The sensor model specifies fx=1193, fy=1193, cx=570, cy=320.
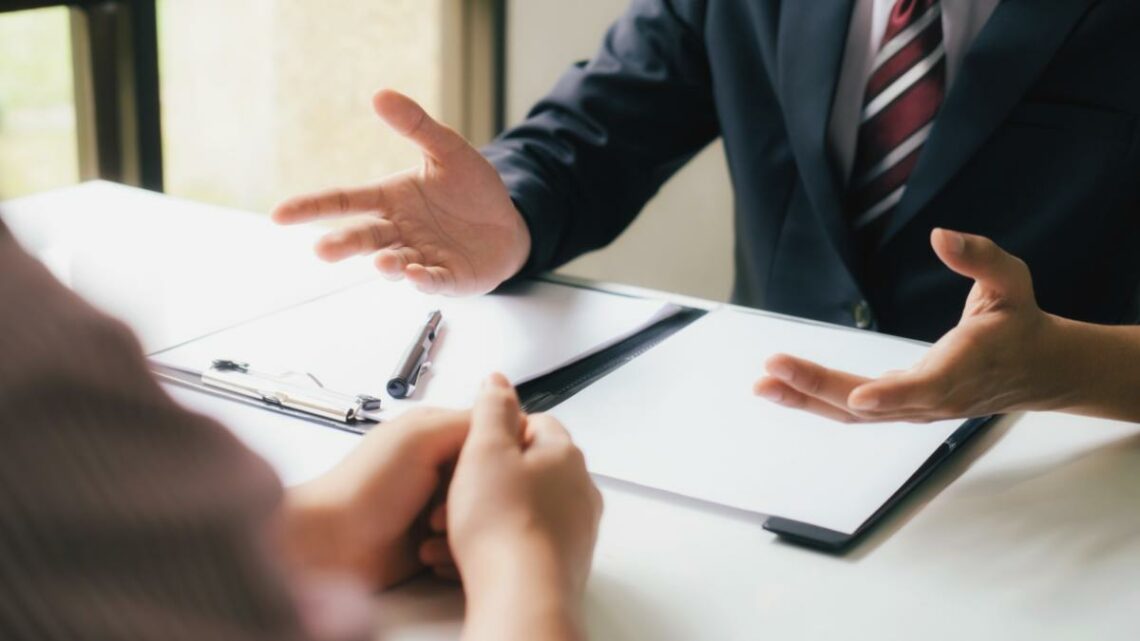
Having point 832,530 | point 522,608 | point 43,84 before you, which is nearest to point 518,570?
point 522,608

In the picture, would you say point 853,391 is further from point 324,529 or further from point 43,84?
point 43,84

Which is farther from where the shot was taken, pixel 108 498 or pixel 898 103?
pixel 898 103

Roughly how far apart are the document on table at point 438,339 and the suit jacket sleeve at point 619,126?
0.19m

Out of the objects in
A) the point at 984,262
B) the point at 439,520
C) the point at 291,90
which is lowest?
the point at 291,90

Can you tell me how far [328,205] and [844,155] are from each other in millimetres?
603

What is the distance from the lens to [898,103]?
1.28 metres

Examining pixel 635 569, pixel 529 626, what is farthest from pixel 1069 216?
pixel 529 626

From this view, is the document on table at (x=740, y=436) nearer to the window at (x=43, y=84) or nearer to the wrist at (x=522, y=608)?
the wrist at (x=522, y=608)

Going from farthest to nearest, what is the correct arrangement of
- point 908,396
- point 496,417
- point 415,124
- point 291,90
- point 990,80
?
point 291,90, point 990,80, point 415,124, point 908,396, point 496,417

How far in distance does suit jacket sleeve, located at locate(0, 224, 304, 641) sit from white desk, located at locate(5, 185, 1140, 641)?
239mm

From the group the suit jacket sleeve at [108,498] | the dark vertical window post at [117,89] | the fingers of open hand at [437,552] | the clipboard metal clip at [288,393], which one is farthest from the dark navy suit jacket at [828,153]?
the dark vertical window post at [117,89]

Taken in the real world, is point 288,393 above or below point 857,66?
below

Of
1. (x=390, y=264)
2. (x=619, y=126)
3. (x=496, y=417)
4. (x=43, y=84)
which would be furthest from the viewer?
(x=43, y=84)

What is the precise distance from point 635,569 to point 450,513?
12 cm
